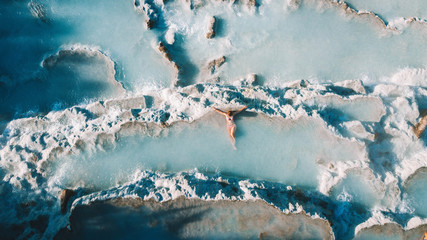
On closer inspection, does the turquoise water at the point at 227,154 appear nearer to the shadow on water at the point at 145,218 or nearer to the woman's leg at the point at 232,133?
the woman's leg at the point at 232,133

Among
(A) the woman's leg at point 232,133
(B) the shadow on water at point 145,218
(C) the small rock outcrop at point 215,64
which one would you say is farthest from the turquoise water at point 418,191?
(C) the small rock outcrop at point 215,64

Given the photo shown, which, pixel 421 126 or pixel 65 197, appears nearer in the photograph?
pixel 65 197

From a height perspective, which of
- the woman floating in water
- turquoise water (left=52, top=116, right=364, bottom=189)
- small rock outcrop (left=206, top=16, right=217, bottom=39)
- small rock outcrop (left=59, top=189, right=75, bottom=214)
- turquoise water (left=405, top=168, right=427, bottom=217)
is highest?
small rock outcrop (left=206, top=16, right=217, bottom=39)

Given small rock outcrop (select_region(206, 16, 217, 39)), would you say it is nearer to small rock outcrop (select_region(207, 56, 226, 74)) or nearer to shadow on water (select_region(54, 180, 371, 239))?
small rock outcrop (select_region(207, 56, 226, 74))

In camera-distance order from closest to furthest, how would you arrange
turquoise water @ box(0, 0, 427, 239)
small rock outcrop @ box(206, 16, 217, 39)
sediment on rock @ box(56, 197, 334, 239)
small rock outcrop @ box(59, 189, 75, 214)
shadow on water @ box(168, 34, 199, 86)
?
sediment on rock @ box(56, 197, 334, 239), small rock outcrop @ box(59, 189, 75, 214), turquoise water @ box(0, 0, 427, 239), small rock outcrop @ box(206, 16, 217, 39), shadow on water @ box(168, 34, 199, 86)

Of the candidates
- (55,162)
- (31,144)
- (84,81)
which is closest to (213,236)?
(55,162)

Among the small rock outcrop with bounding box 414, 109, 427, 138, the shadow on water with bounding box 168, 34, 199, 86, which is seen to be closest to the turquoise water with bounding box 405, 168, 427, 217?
the small rock outcrop with bounding box 414, 109, 427, 138

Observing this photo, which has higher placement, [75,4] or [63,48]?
[75,4]

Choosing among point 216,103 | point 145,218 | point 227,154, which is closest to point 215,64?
point 216,103

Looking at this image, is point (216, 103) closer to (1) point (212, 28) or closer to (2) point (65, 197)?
(1) point (212, 28)

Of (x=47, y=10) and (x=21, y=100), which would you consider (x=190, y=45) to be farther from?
(x=21, y=100)

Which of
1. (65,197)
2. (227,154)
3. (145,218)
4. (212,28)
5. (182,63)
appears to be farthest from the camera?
(182,63)
